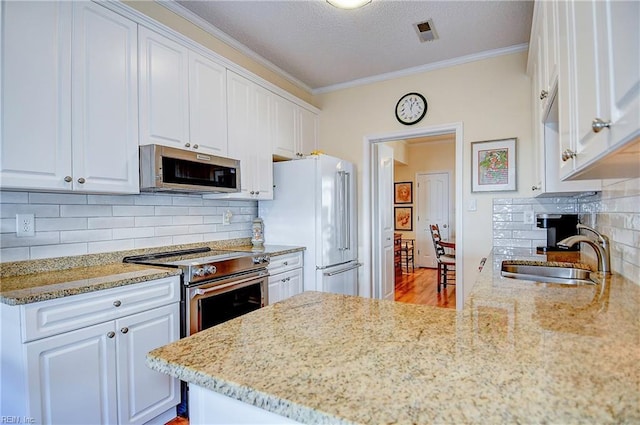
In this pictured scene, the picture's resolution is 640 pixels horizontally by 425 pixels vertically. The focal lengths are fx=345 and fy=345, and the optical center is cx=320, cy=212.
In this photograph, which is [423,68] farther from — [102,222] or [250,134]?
[102,222]

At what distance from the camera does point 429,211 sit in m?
7.15

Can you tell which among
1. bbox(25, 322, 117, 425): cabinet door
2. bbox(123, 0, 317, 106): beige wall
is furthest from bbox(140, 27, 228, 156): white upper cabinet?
bbox(25, 322, 117, 425): cabinet door

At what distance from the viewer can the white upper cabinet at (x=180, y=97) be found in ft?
7.00

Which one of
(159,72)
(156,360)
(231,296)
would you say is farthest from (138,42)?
(156,360)

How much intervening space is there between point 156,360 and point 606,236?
2.00 metres

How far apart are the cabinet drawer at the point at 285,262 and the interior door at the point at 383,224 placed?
1191 millimetres

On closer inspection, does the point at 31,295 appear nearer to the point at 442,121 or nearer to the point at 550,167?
the point at 550,167

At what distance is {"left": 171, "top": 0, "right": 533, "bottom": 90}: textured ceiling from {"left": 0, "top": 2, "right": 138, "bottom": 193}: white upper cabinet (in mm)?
811

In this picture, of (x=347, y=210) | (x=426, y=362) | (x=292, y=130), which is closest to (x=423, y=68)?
(x=292, y=130)

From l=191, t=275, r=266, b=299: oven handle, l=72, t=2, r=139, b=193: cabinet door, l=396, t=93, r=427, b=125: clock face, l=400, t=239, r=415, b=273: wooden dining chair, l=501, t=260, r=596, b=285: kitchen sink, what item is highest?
l=396, t=93, r=427, b=125: clock face

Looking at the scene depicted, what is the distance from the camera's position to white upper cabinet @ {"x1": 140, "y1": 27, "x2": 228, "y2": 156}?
7.00ft

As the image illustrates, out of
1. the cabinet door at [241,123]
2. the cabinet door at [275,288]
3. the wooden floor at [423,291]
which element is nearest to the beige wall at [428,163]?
the wooden floor at [423,291]

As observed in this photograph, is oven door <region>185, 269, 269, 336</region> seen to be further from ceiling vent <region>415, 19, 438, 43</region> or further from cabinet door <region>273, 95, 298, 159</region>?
ceiling vent <region>415, 19, 438, 43</region>

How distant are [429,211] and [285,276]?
16.4ft
